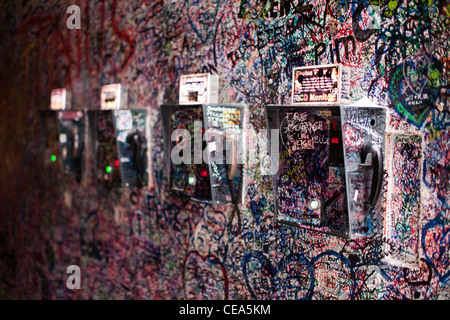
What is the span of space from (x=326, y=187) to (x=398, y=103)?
0.52 meters

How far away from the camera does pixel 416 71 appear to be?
2205mm

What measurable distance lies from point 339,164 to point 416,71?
1.79 feet

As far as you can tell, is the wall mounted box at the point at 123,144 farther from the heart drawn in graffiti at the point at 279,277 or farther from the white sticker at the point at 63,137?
the heart drawn in graffiti at the point at 279,277

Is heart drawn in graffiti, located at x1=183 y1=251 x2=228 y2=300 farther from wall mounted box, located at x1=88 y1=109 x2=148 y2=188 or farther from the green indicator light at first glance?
the green indicator light

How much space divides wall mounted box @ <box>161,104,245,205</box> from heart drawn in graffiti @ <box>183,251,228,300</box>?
0.53m

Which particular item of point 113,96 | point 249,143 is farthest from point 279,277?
point 113,96

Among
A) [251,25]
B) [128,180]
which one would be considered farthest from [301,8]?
[128,180]

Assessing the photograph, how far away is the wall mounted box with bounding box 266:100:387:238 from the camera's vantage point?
227 centimetres

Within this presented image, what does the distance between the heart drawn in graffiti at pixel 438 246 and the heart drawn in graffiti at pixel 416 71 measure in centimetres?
60

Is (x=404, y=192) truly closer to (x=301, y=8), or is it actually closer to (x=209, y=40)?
(x=301, y=8)

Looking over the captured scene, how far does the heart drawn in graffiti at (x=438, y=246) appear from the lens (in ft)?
7.05

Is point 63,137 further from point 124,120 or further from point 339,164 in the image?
point 339,164

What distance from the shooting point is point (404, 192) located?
229 centimetres

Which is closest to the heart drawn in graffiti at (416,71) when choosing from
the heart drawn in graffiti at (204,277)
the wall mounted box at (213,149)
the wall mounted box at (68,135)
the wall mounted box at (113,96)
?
the wall mounted box at (213,149)
